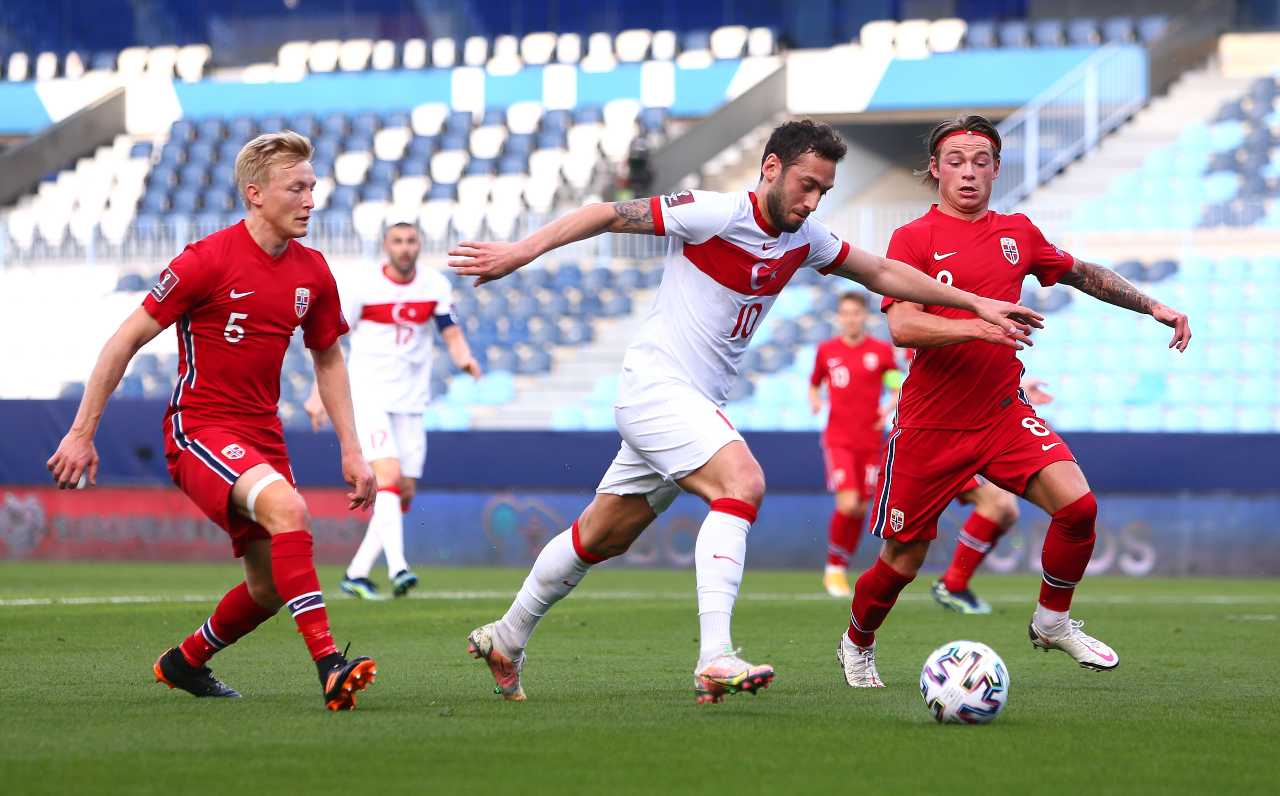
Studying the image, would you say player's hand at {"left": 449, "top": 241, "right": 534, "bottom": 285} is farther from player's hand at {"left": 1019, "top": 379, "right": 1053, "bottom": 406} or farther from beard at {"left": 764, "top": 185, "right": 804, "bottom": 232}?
player's hand at {"left": 1019, "top": 379, "right": 1053, "bottom": 406}

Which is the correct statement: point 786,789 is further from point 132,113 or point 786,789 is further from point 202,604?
point 132,113

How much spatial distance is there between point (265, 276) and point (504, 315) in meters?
19.3

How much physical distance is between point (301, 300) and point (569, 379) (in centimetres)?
1797

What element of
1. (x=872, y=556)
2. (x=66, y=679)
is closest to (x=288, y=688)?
(x=66, y=679)

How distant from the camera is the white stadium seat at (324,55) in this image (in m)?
36.2

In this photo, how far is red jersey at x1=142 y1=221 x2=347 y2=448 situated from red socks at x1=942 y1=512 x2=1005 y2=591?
6.07 m

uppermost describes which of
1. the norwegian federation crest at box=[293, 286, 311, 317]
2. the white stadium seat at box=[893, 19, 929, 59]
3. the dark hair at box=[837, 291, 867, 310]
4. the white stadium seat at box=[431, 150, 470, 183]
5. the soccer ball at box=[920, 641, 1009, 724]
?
the white stadium seat at box=[893, 19, 929, 59]

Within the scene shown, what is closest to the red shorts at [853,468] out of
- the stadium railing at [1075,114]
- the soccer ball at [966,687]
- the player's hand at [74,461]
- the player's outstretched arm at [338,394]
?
the player's outstretched arm at [338,394]

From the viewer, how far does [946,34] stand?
32531mm

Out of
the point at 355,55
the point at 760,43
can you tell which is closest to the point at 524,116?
the point at 760,43

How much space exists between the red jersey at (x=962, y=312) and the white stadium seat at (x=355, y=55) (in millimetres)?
28576

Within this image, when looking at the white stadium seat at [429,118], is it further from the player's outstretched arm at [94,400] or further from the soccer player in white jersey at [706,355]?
the player's outstretched arm at [94,400]

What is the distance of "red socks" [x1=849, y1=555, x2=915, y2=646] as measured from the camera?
26.0ft

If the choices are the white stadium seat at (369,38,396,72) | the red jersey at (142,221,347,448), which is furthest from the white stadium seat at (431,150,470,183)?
the red jersey at (142,221,347,448)
